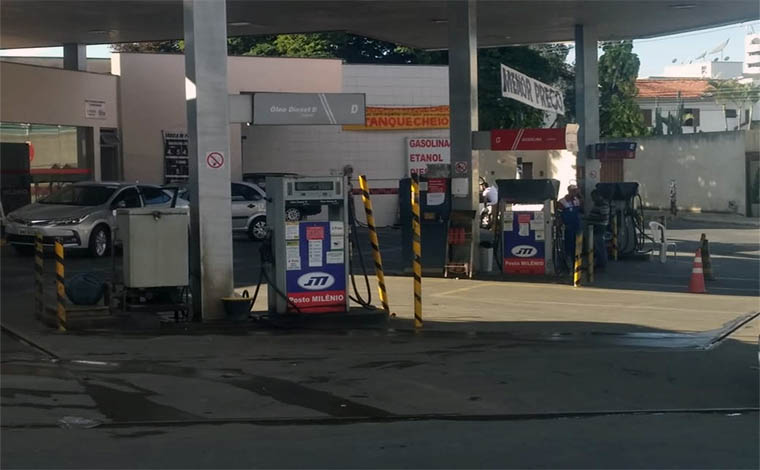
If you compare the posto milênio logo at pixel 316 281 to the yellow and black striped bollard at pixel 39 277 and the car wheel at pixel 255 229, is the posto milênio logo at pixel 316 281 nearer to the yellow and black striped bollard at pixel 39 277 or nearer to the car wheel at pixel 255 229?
the yellow and black striped bollard at pixel 39 277

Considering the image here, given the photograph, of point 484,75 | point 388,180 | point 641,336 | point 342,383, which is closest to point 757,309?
point 641,336

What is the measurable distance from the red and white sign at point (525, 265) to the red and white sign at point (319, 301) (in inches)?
253

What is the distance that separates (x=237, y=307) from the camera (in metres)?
13.3

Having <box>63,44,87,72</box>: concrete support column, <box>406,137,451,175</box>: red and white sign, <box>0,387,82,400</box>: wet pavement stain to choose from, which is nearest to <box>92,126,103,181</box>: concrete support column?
<box>63,44,87,72</box>: concrete support column

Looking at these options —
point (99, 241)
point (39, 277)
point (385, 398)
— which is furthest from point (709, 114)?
point (385, 398)

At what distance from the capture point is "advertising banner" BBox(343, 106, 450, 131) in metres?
33.8

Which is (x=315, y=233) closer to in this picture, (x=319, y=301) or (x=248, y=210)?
(x=319, y=301)

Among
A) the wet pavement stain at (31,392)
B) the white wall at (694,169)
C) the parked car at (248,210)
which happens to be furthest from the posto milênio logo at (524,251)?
the white wall at (694,169)

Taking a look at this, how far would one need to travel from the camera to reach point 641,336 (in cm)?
1288

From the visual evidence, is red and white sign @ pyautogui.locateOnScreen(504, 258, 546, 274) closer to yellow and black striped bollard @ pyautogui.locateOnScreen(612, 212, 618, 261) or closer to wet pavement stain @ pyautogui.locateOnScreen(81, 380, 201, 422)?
yellow and black striped bollard @ pyautogui.locateOnScreen(612, 212, 618, 261)

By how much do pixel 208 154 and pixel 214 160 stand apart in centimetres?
11

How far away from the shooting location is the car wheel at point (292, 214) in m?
13.1

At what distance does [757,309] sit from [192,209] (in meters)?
8.65

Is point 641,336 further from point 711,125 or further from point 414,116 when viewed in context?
point 711,125
